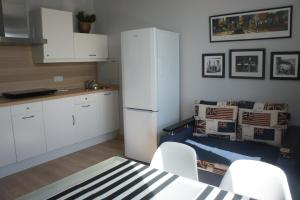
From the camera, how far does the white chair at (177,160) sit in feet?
5.99

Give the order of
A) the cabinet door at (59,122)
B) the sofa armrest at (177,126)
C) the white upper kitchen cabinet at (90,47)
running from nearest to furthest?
the sofa armrest at (177,126)
the cabinet door at (59,122)
the white upper kitchen cabinet at (90,47)

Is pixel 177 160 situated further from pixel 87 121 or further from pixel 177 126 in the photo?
pixel 87 121

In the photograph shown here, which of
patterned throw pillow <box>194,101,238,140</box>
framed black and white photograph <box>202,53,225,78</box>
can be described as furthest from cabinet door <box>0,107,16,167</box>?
framed black and white photograph <box>202,53,225,78</box>

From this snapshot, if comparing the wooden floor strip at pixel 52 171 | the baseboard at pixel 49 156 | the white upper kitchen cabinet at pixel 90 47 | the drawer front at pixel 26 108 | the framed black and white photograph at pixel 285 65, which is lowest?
the wooden floor strip at pixel 52 171

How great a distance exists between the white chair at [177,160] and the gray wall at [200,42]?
5.27 ft

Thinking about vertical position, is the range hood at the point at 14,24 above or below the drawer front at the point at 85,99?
above

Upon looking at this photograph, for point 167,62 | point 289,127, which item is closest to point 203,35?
point 167,62

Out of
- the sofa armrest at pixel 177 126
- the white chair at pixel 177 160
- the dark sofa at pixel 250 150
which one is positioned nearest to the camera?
the white chair at pixel 177 160

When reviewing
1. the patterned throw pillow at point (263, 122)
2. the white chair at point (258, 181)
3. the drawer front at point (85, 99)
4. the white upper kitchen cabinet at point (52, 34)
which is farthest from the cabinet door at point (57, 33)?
the white chair at point (258, 181)

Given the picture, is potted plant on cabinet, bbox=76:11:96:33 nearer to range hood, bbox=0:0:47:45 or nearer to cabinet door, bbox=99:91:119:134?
range hood, bbox=0:0:47:45

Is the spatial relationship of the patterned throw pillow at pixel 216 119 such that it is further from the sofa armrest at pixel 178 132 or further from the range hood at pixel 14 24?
the range hood at pixel 14 24

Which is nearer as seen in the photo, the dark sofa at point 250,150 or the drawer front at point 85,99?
the dark sofa at point 250,150

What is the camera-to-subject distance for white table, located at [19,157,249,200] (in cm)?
138

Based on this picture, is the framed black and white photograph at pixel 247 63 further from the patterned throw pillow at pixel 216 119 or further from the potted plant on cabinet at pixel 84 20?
the potted plant on cabinet at pixel 84 20
